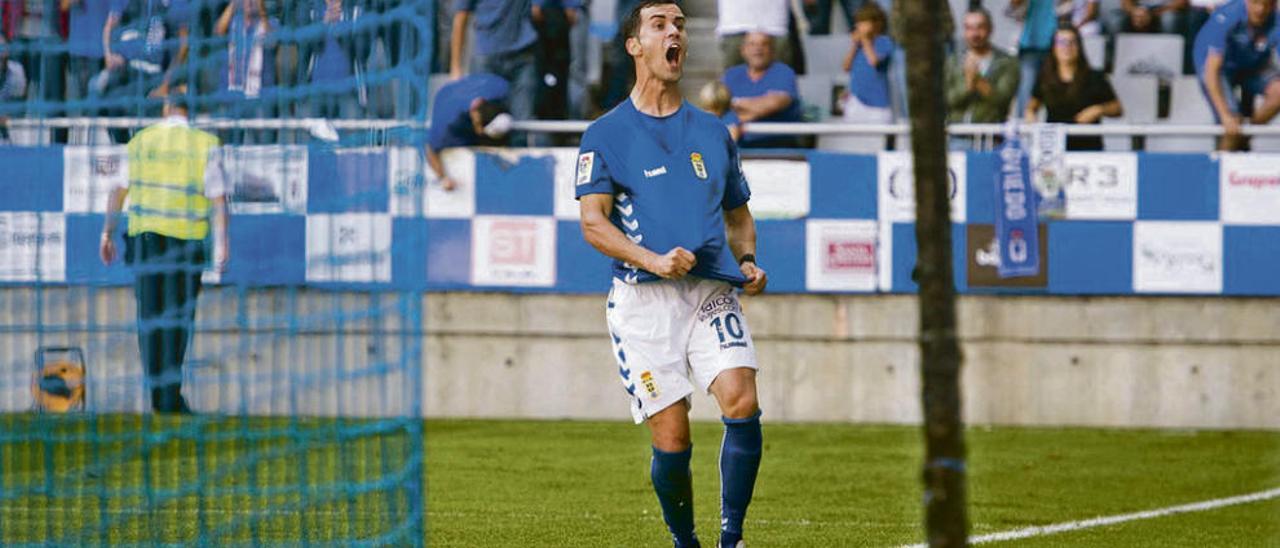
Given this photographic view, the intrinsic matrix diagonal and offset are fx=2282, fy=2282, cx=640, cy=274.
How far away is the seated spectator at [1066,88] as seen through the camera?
51.1ft

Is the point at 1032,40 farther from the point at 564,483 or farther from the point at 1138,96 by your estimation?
the point at 564,483

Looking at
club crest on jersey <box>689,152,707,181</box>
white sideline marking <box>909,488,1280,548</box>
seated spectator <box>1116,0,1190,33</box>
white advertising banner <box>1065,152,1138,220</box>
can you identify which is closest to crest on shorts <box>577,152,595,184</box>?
club crest on jersey <box>689,152,707,181</box>

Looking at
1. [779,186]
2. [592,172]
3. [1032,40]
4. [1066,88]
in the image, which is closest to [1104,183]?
[1066,88]

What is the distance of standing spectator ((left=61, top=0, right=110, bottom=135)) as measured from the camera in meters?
7.32

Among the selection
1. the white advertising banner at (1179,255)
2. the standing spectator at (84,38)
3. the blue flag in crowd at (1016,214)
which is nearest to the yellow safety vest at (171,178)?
the standing spectator at (84,38)

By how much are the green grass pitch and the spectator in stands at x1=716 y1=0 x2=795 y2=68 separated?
2.73 metres

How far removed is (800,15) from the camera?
55.4ft

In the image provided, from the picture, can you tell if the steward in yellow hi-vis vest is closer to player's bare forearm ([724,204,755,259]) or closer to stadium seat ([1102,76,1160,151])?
player's bare forearm ([724,204,755,259])

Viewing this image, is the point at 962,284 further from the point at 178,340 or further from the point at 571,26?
the point at 178,340

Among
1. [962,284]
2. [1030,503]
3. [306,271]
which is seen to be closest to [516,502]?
[1030,503]

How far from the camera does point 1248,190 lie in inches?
594

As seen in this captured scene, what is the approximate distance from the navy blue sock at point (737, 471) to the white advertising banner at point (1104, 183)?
769cm

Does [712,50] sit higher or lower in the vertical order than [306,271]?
higher

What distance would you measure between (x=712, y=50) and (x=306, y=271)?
9.92 meters
